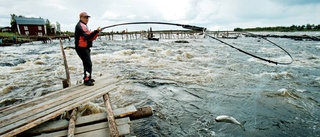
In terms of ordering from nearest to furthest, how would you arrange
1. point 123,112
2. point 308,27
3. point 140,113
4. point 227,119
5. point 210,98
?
point 123,112 → point 140,113 → point 227,119 → point 210,98 → point 308,27

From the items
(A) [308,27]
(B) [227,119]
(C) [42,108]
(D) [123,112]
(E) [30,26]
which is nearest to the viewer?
(C) [42,108]

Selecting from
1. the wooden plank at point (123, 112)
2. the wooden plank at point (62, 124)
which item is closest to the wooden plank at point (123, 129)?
the wooden plank at point (62, 124)

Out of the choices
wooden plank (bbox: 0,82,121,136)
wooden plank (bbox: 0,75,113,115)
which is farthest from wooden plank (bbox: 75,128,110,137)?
wooden plank (bbox: 0,75,113,115)

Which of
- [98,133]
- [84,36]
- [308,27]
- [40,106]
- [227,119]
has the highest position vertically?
[308,27]

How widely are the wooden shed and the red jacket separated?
69988 millimetres

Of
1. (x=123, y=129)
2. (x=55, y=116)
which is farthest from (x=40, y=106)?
(x=123, y=129)

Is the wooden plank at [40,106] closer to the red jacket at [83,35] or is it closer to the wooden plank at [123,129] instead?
the red jacket at [83,35]

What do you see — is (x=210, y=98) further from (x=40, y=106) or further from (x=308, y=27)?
(x=308, y=27)

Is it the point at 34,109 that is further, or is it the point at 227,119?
the point at 227,119

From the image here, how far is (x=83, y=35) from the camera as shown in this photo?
516 centimetres

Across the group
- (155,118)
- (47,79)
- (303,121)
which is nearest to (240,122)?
(303,121)

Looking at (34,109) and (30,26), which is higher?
(30,26)

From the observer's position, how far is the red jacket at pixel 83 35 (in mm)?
5121

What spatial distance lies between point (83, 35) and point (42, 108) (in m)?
2.21
